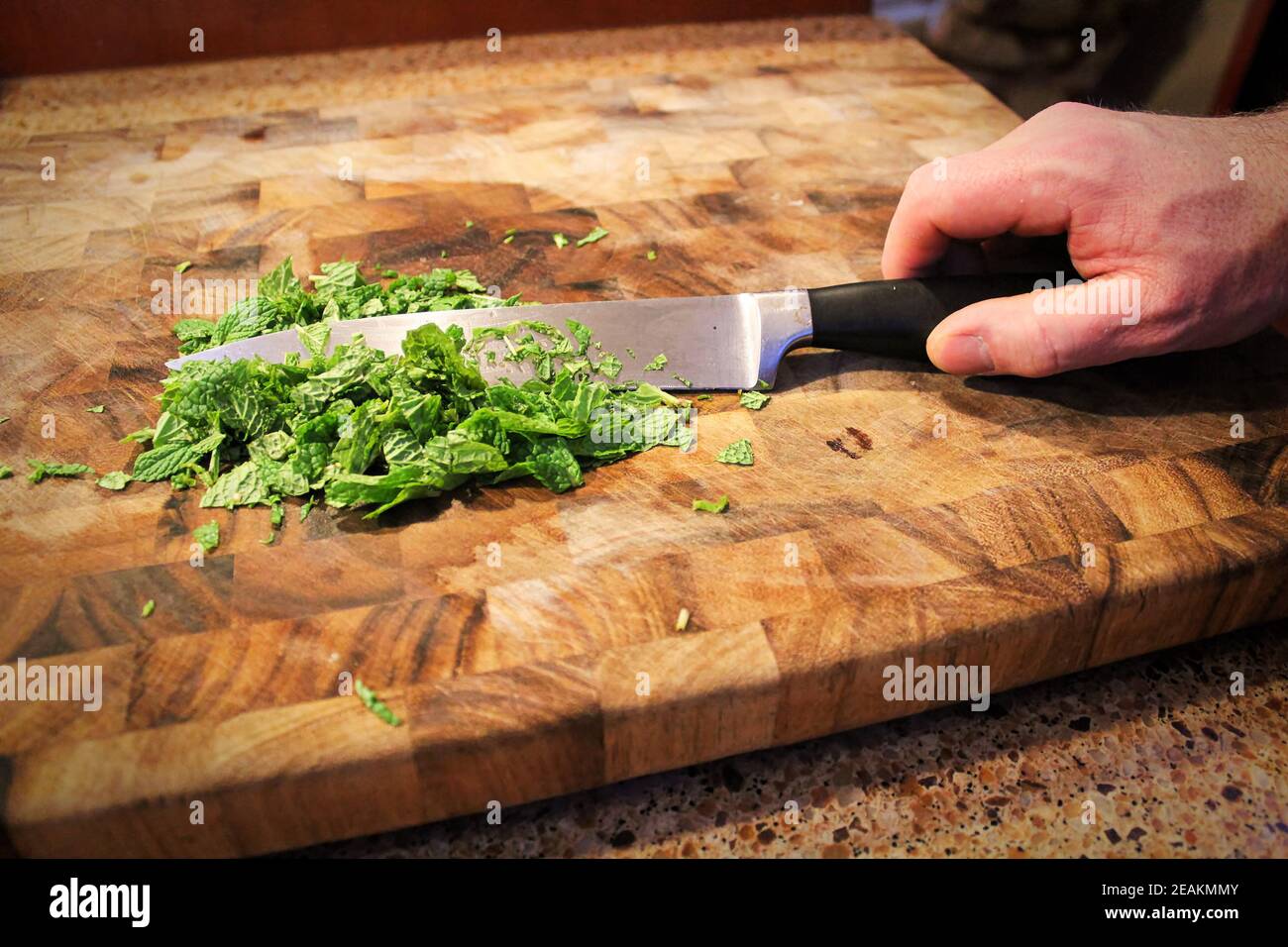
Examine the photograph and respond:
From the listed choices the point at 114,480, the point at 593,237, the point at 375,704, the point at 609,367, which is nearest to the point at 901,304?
the point at 609,367

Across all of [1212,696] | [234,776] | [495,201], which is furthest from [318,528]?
[1212,696]

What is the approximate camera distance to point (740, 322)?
2039mm

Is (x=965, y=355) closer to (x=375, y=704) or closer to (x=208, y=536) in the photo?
(x=375, y=704)

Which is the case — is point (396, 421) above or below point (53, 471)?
above

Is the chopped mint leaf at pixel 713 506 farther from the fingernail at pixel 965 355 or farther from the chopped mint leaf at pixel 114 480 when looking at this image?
the chopped mint leaf at pixel 114 480

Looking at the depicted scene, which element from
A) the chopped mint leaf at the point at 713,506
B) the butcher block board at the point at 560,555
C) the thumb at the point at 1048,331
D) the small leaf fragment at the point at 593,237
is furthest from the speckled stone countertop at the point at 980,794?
the small leaf fragment at the point at 593,237

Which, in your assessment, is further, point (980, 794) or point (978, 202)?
point (978, 202)

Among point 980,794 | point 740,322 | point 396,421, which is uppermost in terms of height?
point 740,322

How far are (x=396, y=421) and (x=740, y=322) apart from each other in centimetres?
75

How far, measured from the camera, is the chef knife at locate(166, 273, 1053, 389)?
2023 mm

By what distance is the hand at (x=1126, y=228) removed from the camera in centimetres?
185

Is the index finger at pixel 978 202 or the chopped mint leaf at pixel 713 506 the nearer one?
the chopped mint leaf at pixel 713 506

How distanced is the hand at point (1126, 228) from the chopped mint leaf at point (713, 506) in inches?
23.0

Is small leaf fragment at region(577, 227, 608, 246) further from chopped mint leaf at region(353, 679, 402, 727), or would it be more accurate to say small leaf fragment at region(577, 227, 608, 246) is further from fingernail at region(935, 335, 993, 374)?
chopped mint leaf at region(353, 679, 402, 727)
